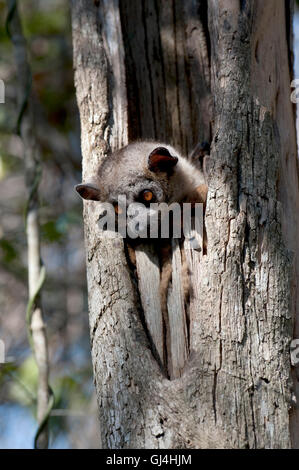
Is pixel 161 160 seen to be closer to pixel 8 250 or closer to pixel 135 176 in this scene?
pixel 135 176

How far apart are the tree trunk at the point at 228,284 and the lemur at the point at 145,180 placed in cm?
8

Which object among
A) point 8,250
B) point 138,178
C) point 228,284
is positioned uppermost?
point 138,178

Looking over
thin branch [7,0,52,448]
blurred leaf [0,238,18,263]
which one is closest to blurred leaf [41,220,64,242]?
blurred leaf [0,238,18,263]

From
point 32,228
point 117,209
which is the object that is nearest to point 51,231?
point 32,228

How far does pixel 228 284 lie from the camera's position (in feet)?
8.18

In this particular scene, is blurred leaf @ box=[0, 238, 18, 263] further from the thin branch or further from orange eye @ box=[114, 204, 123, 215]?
orange eye @ box=[114, 204, 123, 215]

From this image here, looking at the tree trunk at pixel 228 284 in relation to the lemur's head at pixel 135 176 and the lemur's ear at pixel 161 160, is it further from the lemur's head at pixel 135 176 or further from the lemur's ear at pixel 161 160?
the lemur's ear at pixel 161 160

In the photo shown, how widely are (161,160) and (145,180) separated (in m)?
0.17

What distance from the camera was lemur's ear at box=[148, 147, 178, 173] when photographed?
3.15 meters

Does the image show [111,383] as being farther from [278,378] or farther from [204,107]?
[204,107]

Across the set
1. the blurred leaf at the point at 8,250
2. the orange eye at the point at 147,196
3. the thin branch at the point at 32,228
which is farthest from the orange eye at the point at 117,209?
the blurred leaf at the point at 8,250

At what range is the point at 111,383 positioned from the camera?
2568 millimetres
